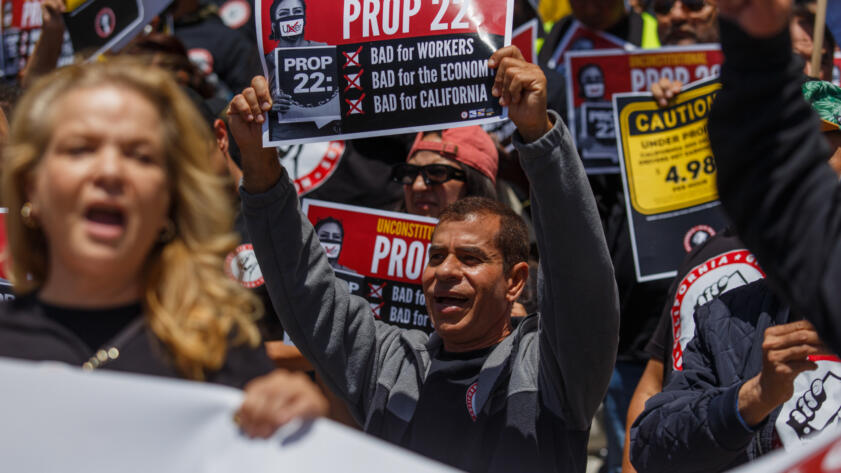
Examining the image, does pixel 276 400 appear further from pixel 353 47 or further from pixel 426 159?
pixel 426 159

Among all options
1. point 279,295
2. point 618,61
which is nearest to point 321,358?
point 279,295

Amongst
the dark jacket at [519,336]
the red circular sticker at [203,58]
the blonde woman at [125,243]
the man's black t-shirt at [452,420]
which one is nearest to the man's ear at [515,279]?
the dark jacket at [519,336]

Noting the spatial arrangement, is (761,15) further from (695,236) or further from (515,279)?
(695,236)

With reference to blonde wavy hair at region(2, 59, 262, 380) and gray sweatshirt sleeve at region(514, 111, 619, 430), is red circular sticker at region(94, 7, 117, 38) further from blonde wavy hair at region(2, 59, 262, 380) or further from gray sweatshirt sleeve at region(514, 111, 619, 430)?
blonde wavy hair at region(2, 59, 262, 380)

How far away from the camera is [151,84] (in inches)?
75.0

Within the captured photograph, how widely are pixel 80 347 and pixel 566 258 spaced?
52.5 inches

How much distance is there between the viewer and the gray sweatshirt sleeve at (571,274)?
8.86 ft

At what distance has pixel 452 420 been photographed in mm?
2914

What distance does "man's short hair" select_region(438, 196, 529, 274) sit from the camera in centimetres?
326

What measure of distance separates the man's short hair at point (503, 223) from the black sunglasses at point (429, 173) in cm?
79

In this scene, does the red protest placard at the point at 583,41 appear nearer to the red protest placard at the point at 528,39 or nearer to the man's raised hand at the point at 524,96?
the red protest placard at the point at 528,39

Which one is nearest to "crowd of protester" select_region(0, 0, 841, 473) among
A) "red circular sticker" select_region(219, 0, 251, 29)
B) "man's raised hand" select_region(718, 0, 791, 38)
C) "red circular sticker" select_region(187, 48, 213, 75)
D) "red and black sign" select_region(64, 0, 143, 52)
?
"man's raised hand" select_region(718, 0, 791, 38)

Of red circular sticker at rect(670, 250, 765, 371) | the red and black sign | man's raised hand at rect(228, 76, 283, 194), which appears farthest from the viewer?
the red and black sign

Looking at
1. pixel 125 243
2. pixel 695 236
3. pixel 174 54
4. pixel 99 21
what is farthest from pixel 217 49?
pixel 125 243
